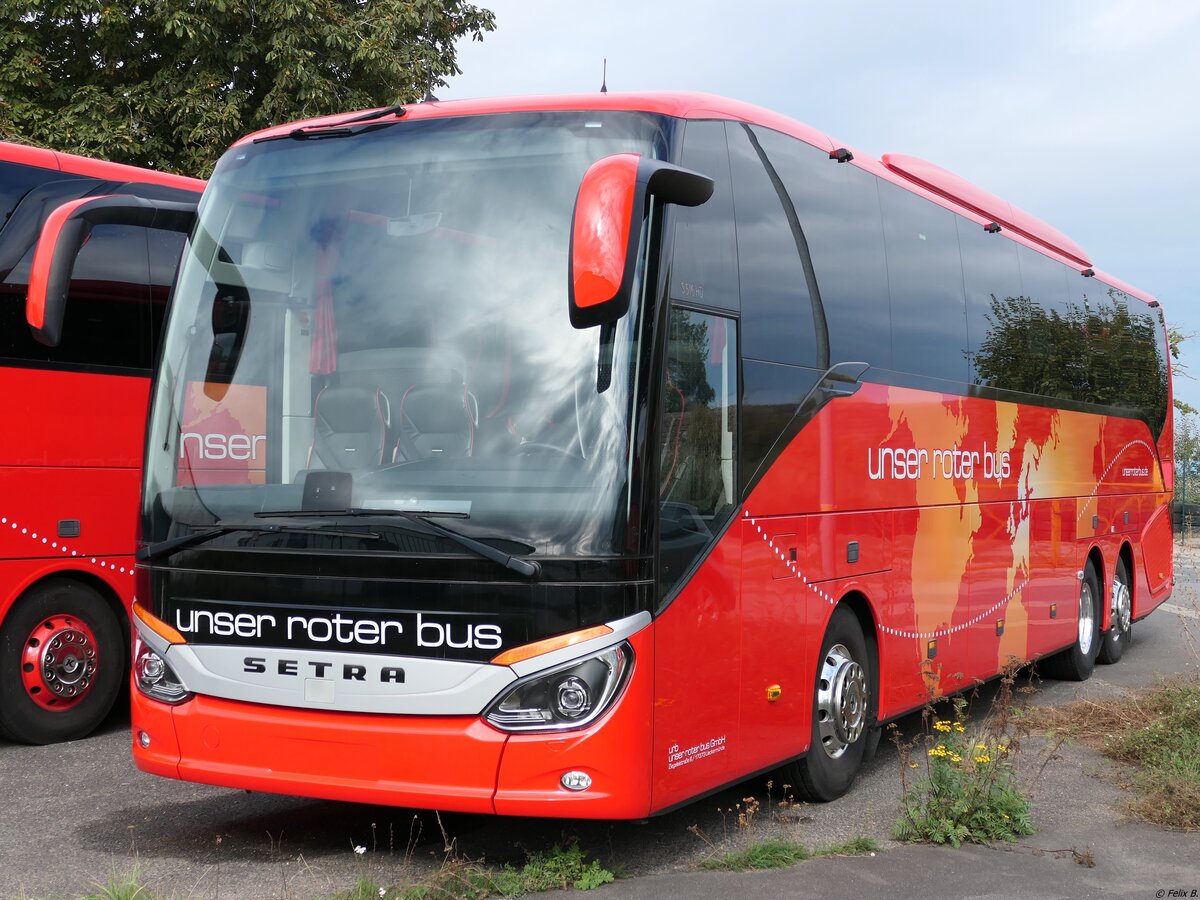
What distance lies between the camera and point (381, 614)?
19.0 feet

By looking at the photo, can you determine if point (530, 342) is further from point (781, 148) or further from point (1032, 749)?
point (1032, 749)

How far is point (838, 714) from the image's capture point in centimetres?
781

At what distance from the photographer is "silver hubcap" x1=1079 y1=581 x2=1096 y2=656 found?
12.9 m

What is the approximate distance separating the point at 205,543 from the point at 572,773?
1.87 metres

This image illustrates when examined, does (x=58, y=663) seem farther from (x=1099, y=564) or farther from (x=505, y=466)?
(x=1099, y=564)

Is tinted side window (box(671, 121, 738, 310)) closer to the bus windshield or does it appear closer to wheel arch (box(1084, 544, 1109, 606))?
the bus windshield

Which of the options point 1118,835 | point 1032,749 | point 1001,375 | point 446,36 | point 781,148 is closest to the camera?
point 1118,835

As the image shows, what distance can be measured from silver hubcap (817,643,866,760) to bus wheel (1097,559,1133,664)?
6584 millimetres

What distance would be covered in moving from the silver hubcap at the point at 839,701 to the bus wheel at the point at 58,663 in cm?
475

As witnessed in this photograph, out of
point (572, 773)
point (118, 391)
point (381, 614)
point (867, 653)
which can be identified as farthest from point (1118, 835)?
point (118, 391)

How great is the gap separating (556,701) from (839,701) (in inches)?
104

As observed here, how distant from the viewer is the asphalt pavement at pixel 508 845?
19.6ft

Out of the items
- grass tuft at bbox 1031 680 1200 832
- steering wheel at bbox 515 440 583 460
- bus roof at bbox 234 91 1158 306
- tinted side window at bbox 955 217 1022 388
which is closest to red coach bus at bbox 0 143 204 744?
bus roof at bbox 234 91 1158 306

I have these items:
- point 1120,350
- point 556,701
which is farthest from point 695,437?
point 1120,350
